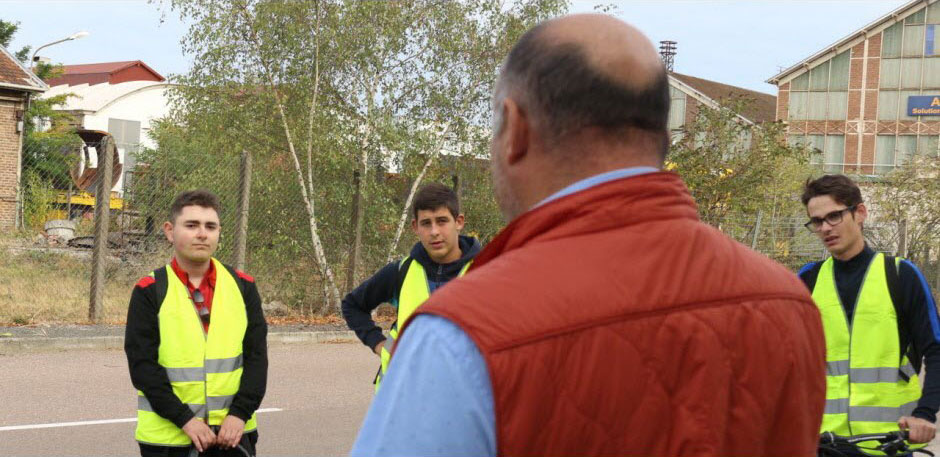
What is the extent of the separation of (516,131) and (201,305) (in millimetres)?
3324

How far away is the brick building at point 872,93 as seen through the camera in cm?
5447

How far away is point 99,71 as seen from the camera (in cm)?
8950

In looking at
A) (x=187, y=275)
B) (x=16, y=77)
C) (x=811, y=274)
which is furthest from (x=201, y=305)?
(x=16, y=77)

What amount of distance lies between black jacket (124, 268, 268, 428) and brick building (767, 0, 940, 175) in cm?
5174

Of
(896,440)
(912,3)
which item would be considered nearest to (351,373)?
(896,440)

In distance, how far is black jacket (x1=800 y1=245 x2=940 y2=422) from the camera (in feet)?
14.9

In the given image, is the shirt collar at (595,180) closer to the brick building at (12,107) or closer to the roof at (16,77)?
the brick building at (12,107)

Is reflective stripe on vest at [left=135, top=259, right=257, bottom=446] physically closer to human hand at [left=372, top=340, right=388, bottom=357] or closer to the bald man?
human hand at [left=372, top=340, right=388, bottom=357]

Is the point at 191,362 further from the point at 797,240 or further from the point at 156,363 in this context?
the point at 797,240

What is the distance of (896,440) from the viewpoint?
4.54m

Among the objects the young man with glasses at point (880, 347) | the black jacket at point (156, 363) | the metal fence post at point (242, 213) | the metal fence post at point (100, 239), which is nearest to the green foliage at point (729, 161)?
the metal fence post at point (242, 213)

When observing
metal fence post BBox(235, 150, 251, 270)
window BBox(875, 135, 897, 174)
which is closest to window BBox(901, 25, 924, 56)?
window BBox(875, 135, 897, 174)

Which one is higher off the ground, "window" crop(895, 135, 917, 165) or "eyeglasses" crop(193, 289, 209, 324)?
"window" crop(895, 135, 917, 165)

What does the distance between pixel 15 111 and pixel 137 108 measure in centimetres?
3518
